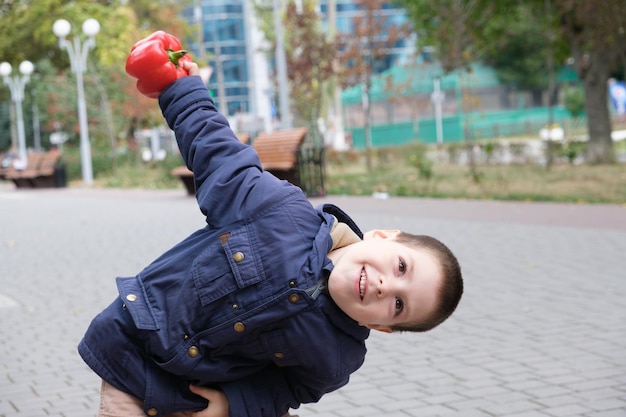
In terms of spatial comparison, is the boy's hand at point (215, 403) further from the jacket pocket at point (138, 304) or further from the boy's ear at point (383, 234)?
the boy's ear at point (383, 234)

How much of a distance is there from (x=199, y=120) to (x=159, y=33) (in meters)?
0.27

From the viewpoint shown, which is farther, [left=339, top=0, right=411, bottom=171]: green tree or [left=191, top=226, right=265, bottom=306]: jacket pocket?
[left=339, top=0, right=411, bottom=171]: green tree

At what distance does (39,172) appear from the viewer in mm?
28375

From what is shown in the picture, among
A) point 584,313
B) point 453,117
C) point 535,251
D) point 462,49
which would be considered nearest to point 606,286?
point 584,313

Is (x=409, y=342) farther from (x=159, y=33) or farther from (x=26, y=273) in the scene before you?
(x=26, y=273)

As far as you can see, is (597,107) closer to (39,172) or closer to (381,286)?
(39,172)

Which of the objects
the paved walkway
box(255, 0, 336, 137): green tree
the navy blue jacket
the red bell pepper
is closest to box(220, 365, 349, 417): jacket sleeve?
the navy blue jacket

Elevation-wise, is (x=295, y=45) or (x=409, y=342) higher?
(x=295, y=45)

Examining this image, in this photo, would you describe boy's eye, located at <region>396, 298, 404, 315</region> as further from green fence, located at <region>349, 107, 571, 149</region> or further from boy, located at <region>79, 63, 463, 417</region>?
green fence, located at <region>349, 107, 571, 149</region>

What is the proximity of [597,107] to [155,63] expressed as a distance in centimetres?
2105

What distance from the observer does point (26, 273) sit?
9.13m

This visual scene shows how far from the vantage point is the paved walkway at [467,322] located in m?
4.38

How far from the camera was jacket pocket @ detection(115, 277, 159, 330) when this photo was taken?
2.41 meters

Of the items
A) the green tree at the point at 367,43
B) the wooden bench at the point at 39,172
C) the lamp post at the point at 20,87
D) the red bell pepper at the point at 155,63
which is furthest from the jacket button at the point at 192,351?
the lamp post at the point at 20,87
